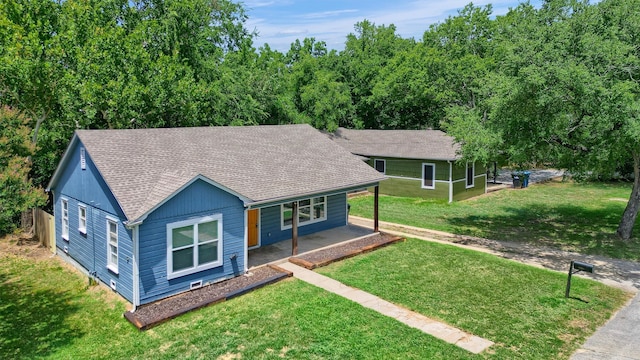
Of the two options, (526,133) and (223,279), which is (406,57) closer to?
(526,133)

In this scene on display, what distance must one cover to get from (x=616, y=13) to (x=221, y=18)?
26.1 metres

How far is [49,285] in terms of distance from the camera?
13.3m

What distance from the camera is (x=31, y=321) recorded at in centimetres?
1084

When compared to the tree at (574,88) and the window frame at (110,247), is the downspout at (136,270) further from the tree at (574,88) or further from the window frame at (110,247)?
the tree at (574,88)

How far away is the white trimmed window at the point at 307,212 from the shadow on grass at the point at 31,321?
7.98 meters

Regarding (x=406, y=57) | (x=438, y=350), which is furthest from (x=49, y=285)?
(x=406, y=57)

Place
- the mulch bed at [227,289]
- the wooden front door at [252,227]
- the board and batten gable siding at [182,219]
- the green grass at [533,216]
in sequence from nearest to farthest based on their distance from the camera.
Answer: the mulch bed at [227,289] < the board and batten gable siding at [182,219] < the wooden front door at [252,227] < the green grass at [533,216]

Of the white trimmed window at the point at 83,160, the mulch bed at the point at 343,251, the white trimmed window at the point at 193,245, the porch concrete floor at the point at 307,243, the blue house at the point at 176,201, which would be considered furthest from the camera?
the porch concrete floor at the point at 307,243

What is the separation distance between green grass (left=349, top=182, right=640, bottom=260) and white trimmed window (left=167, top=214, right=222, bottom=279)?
11335 millimetres

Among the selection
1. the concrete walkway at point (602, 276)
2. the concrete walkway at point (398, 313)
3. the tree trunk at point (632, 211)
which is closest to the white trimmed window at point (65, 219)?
the concrete walkway at point (398, 313)

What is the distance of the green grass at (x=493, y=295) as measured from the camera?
9.91 m

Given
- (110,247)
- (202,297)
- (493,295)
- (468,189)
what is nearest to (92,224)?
(110,247)

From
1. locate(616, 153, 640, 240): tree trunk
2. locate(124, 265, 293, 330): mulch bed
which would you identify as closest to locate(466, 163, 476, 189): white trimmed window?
locate(616, 153, 640, 240): tree trunk

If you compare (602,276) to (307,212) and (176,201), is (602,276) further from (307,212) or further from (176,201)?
(176,201)
